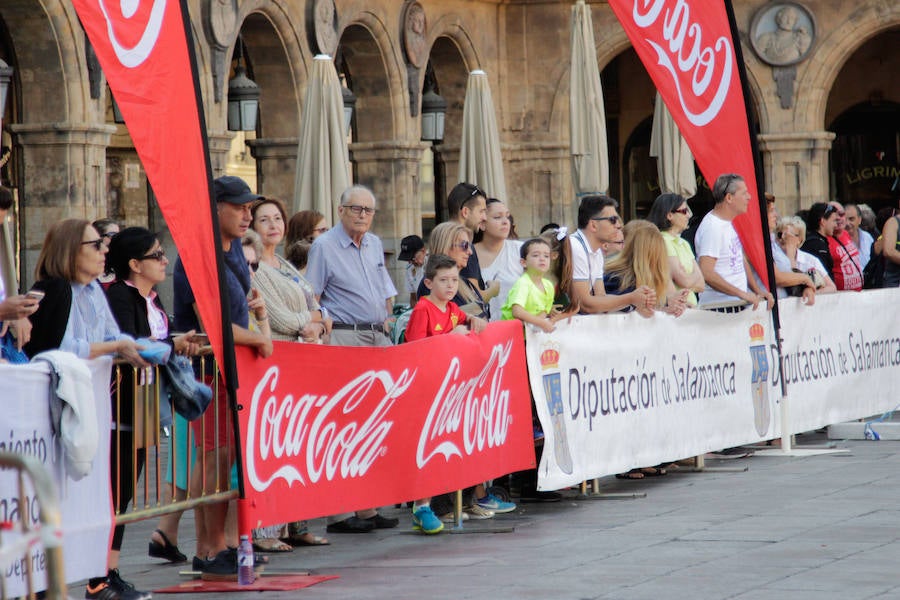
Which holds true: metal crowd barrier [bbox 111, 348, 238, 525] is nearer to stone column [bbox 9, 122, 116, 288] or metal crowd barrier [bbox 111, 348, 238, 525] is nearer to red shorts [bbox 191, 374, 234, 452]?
red shorts [bbox 191, 374, 234, 452]

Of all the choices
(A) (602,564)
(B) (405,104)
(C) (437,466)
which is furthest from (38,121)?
(A) (602,564)

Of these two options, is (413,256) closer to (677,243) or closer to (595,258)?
(677,243)

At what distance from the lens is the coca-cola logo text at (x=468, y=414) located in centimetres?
804

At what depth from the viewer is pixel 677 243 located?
1112cm

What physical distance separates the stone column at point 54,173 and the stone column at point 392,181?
661 cm

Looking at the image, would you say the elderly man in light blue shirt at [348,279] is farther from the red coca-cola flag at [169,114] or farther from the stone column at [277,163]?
the stone column at [277,163]

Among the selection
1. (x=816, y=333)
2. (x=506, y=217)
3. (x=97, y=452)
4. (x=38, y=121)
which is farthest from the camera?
(x=38, y=121)

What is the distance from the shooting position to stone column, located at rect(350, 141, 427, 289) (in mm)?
23594

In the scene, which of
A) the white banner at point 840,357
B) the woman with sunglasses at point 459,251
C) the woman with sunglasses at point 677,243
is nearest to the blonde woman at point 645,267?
the woman with sunglasses at point 677,243

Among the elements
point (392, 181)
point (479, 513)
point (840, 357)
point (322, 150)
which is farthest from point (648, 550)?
point (392, 181)

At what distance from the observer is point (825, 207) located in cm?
1452

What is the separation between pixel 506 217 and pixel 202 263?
3481 mm

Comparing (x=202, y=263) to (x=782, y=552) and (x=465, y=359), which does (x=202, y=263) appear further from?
(x=782, y=552)

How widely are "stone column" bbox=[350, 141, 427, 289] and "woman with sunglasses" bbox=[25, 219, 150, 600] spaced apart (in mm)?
16815
